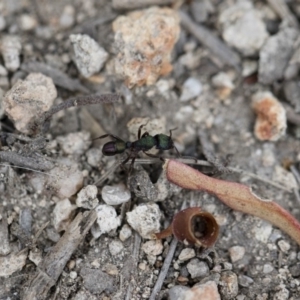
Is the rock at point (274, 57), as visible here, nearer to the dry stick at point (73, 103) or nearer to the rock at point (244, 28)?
the rock at point (244, 28)

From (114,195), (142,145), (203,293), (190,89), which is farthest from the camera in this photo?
(190,89)

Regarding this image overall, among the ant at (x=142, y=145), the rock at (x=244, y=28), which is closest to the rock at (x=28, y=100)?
the ant at (x=142, y=145)

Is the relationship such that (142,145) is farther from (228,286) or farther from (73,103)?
(228,286)

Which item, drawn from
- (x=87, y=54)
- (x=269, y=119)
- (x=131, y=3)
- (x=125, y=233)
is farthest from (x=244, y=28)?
(x=125, y=233)

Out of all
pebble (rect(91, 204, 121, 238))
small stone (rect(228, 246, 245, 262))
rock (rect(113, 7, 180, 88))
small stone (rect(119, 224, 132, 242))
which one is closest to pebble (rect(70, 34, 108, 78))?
rock (rect(113, 7, 180, 88))

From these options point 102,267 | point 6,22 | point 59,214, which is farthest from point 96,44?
point 102,267

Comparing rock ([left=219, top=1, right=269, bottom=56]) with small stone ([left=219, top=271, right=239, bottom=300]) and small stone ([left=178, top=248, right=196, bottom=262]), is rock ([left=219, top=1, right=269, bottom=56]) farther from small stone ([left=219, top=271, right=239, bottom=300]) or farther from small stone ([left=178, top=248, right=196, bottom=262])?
small stone ([left=219, top=271, right=239, bottom=300])

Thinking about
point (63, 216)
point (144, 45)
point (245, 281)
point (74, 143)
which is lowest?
point (245, 281)
